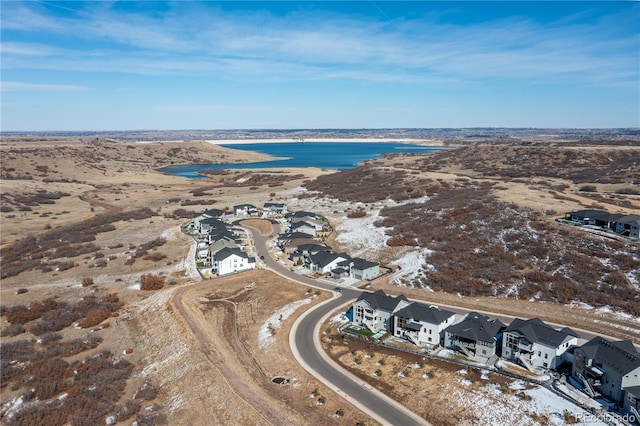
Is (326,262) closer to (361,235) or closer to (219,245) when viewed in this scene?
(361,235)

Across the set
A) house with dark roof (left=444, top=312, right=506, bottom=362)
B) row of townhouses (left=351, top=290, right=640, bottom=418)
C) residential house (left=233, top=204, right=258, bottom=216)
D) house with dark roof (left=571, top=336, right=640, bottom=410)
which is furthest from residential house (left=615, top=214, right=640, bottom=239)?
residential house (left=233, top=204, right=258, bottom=216)

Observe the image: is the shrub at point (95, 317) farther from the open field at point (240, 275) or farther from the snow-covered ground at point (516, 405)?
the snow-covered ground at point (516, 405)

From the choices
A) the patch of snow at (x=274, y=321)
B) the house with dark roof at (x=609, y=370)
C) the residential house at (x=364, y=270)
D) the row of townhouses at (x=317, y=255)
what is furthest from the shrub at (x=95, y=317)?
the house with dark roof at (x=609, y=370)

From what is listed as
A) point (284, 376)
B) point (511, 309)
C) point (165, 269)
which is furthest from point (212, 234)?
point (511, 309)

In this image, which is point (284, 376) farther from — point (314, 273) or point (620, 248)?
point (620, 248)

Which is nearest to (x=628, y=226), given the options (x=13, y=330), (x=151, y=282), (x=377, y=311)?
(x=377, y=311)

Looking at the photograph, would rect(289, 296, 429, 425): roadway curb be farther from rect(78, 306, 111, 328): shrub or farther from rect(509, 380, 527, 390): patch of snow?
rect(78, 306, 111, 328): shrub
